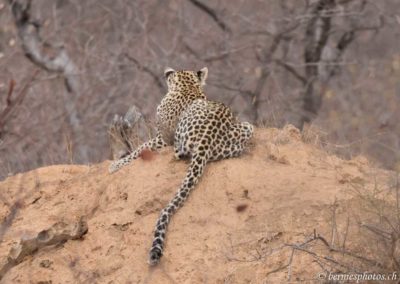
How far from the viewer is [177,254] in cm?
795

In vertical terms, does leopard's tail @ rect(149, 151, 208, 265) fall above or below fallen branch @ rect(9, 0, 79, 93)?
above

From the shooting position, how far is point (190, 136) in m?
8.90

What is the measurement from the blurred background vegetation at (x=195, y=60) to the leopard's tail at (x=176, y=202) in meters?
10.0

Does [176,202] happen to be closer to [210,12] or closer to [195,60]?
[195,60]

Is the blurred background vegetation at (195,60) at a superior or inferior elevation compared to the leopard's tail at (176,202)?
inferior

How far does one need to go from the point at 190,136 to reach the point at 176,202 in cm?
84

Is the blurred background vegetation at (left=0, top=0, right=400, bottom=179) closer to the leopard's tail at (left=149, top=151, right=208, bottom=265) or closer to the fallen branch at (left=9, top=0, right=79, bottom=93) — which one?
the fallen branch at (left=9, top=0, right=79, bottom=93)

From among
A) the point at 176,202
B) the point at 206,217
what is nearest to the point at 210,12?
the point at 176,202

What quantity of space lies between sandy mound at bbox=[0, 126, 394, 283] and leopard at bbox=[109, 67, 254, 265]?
10 centimetres

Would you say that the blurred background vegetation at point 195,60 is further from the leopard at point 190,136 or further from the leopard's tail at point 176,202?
the leopard's tail at point 176,202

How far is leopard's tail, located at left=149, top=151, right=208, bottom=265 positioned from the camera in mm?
7907

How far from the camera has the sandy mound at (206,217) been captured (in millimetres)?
7660

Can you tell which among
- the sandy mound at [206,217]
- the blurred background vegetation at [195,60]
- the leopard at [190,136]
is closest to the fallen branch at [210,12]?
the blurred background vegetation at [195,60]

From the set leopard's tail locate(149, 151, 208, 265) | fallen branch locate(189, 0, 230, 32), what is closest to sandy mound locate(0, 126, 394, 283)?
leopard's tail locate(149, 151, 208, 265)
